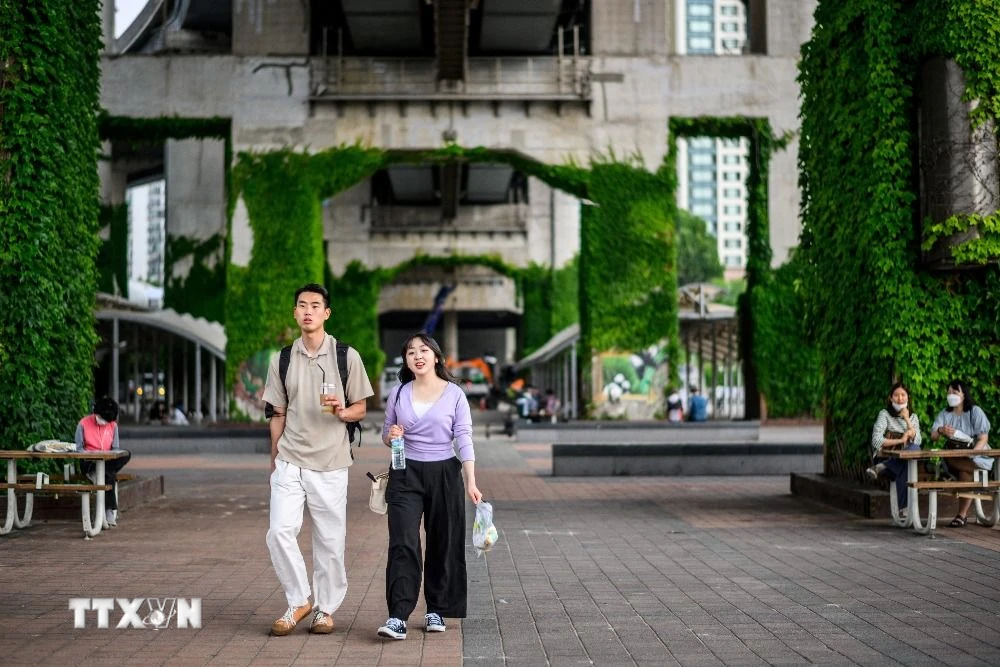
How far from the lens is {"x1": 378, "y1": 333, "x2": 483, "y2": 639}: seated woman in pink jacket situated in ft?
23.8

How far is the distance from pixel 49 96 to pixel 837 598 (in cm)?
997

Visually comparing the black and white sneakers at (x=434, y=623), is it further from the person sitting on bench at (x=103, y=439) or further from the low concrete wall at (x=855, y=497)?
the low concrete wall at (x=855, y=497)

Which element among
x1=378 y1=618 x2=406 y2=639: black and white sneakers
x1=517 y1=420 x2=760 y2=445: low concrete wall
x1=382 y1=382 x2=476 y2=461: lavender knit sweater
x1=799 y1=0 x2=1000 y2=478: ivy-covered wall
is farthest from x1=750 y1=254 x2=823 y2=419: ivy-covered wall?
x1=378 y1=618 x2=406 y2=639: black and white sneakers

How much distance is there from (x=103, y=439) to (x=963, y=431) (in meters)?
8.38

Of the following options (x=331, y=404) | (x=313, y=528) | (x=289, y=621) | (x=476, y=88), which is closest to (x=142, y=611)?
(x=289, y=621)

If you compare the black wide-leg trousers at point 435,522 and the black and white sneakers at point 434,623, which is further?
the black and white sneakers at point 434,623

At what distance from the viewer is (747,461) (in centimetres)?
2042

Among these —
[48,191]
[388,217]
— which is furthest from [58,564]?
[388,217]

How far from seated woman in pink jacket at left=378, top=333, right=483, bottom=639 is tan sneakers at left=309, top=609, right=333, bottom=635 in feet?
1.07

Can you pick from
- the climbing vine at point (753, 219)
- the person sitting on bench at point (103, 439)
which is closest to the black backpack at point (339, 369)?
the person sitting on bench at point (103, 439)

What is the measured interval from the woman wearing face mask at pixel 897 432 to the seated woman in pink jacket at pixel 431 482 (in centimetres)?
675

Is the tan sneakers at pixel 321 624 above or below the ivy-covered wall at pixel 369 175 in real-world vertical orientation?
below

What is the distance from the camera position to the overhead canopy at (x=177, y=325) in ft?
116

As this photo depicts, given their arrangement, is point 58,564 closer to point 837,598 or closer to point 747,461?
point 837,598
